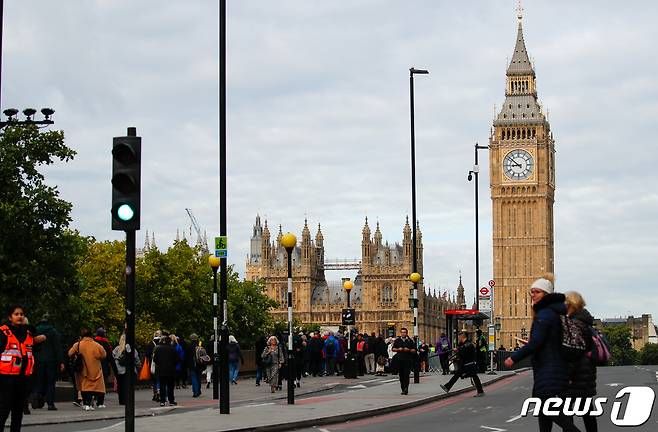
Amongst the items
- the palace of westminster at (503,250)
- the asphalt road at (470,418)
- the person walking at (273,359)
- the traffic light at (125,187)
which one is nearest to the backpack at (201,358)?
the person walking at (273,359)

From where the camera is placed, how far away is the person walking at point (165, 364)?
28878mm

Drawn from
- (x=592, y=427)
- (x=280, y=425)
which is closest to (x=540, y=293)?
(x=592, y=427)

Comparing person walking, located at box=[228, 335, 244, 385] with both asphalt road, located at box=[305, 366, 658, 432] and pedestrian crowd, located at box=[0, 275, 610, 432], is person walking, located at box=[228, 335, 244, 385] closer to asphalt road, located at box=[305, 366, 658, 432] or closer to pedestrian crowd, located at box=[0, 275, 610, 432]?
pedestrian crowd, located at box=[0, 275, 610, 432]

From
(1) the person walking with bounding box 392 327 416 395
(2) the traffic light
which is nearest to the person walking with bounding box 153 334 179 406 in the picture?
(1) the person walking with bounding box 392 327 416 395

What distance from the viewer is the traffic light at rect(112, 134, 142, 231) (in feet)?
54.0

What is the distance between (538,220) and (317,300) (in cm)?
3431

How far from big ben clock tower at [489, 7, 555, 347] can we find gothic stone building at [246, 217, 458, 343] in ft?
50.4

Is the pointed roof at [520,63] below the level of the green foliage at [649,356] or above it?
above

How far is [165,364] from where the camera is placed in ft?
94.7

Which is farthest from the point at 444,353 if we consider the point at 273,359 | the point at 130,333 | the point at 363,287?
the point at 363,287

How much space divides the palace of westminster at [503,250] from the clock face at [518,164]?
0.13 meters

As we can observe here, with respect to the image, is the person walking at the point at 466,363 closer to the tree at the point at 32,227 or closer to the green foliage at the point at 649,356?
the tree at the point at 32,227

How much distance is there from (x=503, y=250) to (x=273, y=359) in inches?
5410

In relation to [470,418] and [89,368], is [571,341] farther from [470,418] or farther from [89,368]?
[89,368]
